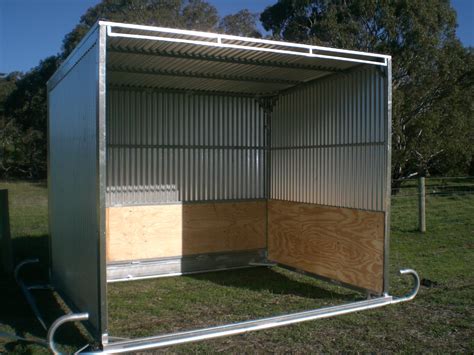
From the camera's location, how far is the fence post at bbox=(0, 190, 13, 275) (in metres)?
8.48

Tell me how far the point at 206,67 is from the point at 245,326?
3.77 m

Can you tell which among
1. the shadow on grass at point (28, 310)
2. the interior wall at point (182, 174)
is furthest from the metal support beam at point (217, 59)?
the shadow on grass at point (28, 310)

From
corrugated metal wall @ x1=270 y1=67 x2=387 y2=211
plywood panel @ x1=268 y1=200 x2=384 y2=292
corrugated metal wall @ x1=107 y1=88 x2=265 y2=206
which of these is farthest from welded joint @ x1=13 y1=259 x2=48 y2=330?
corrugated metal wall @ x1=270 y1=67 x2=387 y2=211

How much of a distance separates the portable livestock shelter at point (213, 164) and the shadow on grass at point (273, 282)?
8.0 inches

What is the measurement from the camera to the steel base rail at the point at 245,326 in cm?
486

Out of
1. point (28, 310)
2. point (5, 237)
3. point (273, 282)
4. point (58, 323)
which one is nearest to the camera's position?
point (58, 323)

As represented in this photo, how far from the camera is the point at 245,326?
5453 mm

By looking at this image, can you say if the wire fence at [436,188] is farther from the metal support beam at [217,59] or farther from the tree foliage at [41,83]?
the tree foliage at [41,83]

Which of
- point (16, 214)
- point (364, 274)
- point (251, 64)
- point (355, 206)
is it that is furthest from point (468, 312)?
point (16, 214)

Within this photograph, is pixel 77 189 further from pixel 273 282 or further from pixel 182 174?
pixel 273 282

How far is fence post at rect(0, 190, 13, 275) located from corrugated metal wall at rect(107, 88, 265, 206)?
1.93m

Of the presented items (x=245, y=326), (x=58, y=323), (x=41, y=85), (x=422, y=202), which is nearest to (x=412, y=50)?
(x=422, y=202)

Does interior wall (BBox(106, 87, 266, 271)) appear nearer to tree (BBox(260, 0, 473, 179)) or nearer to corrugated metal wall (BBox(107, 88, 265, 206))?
corrugated metal wall (BBox(107, 88, 265, 206))

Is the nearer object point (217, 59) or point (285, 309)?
point (285, 309)
